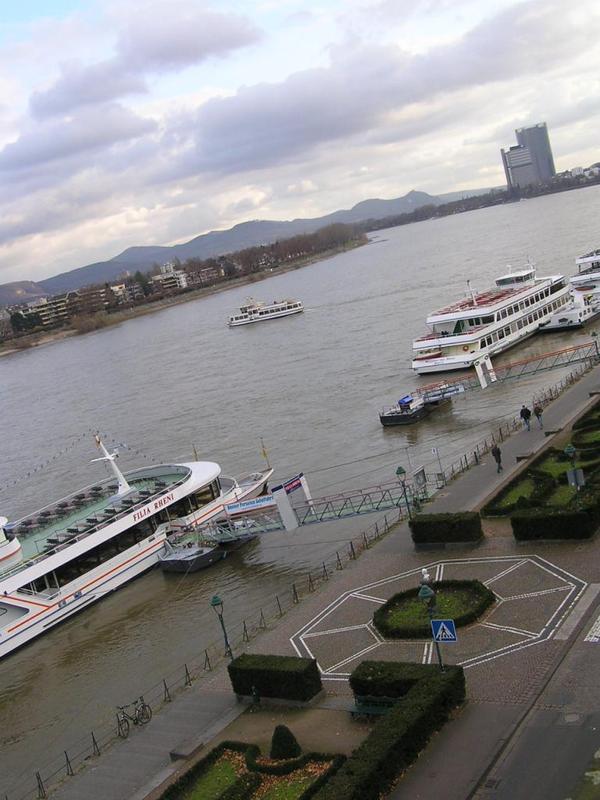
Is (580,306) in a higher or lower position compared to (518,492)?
higher

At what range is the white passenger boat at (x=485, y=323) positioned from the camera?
6266 centimetres

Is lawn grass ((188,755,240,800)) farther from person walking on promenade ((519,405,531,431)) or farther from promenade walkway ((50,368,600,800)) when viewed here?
person walking on promenade ((519,405,531,431))

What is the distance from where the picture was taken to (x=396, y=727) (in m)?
15.9

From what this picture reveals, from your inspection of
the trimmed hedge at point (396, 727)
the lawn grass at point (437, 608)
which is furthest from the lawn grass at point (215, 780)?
the lawn grass at point (437, 608)

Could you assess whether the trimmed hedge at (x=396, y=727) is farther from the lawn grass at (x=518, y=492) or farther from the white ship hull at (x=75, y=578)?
the white ship hull at (x=75, y=578)

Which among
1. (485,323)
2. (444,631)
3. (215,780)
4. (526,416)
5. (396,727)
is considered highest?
(485,323)

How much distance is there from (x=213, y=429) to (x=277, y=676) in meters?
39.9

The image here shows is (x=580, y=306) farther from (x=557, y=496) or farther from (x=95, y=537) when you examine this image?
(x=95, y=537)

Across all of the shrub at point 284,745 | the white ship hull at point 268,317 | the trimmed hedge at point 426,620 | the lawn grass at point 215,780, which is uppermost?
the white ship hull at point 268,317

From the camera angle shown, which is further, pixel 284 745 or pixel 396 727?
pixel 284 745

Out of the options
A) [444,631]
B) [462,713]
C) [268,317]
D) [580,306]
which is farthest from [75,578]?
[268,317]

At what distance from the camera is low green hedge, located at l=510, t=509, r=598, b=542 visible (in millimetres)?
24016

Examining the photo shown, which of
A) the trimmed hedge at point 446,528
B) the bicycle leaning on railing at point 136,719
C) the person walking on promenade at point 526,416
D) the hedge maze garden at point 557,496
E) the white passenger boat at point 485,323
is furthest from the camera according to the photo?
the white passenger boat at point 485,323

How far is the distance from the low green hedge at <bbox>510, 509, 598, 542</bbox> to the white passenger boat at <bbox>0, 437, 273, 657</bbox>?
15.7 metres
